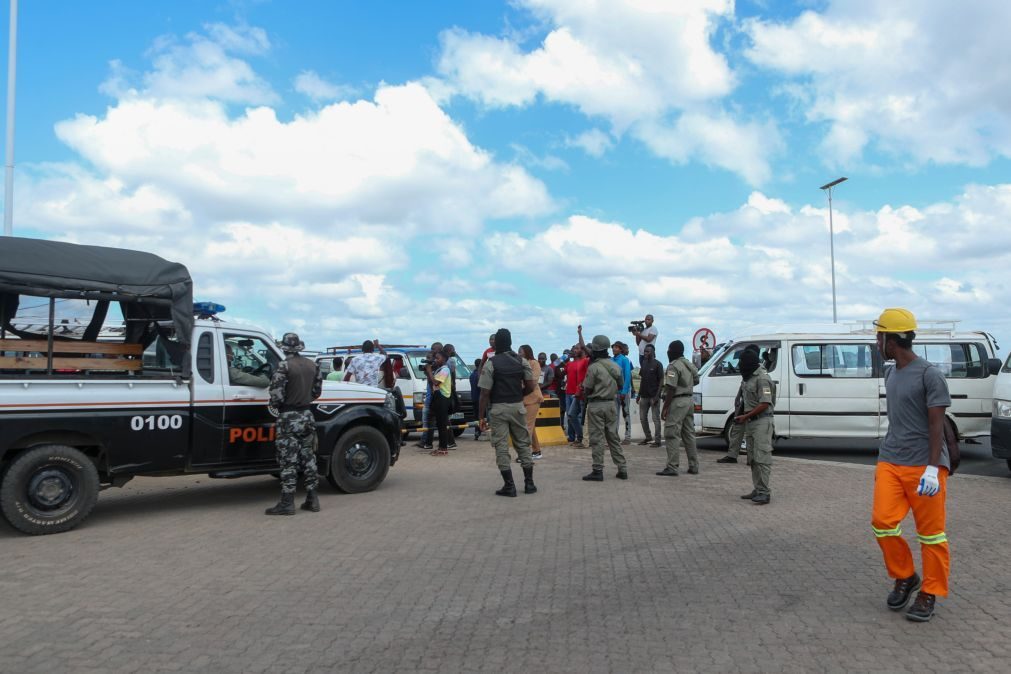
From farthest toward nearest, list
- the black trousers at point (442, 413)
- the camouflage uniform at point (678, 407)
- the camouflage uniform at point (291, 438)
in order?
the black trousers at point (442, 413)
the camouflage uniform at point (678, 407)
the camouflage uniform at point (291, 438)

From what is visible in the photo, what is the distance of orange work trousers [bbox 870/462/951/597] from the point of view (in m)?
5.12

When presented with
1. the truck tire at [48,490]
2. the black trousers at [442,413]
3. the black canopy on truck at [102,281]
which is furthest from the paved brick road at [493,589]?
the black trousers at [442,413]

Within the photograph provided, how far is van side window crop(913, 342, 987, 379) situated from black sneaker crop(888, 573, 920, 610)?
9.71 meters

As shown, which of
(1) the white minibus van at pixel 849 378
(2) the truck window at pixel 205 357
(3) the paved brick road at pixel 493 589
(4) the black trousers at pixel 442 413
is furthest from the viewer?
(4) the black trousers at pixel 442 413

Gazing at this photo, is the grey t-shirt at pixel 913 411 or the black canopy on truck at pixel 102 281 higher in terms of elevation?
the black canopy on truck at pixel 102 281

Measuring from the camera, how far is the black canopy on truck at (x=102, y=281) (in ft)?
25.8

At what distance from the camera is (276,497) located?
10.2 metres

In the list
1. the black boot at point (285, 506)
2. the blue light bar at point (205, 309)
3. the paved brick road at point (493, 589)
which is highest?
the blue light bar at point (205, 309)

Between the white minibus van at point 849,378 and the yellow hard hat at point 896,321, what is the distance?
892cm

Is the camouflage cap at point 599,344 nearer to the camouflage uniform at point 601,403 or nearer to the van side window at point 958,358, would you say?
the camouflage uniform at point 601,403

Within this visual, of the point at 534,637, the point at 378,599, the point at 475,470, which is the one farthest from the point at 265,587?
the point at 475,470

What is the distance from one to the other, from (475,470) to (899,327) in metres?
8.17

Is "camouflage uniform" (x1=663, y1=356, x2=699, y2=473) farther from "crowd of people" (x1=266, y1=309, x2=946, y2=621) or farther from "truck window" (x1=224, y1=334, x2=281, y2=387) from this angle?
"truck window" (x1=224, y1=334, x2=281, y2=387)

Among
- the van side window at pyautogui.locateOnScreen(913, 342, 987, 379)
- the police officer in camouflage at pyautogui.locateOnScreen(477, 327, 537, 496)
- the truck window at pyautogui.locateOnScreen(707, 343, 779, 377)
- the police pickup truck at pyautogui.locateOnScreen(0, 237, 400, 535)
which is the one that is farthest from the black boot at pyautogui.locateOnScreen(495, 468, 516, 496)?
the van side window at pyautogui.locateOnScreen(913, 342, 987, 379)
